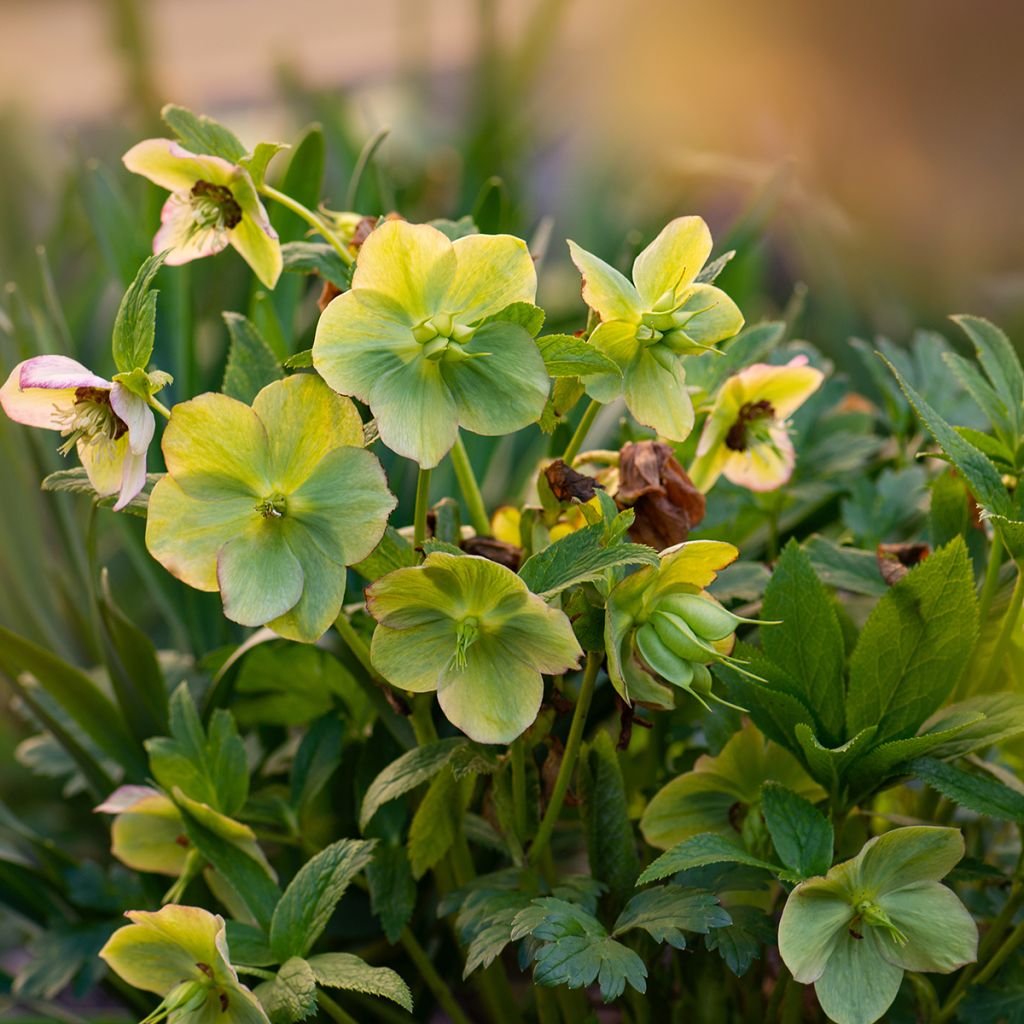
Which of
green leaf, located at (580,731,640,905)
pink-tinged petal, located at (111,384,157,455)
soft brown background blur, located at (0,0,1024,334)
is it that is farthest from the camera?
soft brown background blur, located at (0,0,1024,334)

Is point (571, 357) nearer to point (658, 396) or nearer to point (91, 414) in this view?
point (658, 396)

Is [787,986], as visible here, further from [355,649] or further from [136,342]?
[136,342]

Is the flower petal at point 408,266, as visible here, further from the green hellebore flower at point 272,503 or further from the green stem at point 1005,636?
the green stem at point 1005,636

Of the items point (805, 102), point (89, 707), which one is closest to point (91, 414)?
point (89, 707)

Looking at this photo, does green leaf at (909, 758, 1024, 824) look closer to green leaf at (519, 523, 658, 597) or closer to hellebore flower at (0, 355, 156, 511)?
green leaf at (519, 523, 658, 597)

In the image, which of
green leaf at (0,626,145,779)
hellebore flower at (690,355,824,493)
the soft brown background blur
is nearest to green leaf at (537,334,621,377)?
hellebore flower at (690,355,824,493)

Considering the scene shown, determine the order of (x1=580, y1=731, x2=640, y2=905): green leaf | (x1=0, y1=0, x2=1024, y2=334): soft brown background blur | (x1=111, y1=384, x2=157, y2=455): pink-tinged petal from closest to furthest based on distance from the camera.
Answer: (x1=111, y1=384, x2=157, y2=455): pink-tinged petal → (x1=580, y1=731, x2=640, y2=905): green leaf → (x1=0, y1=0, x2=1024, y2=334): soft brown background blur
